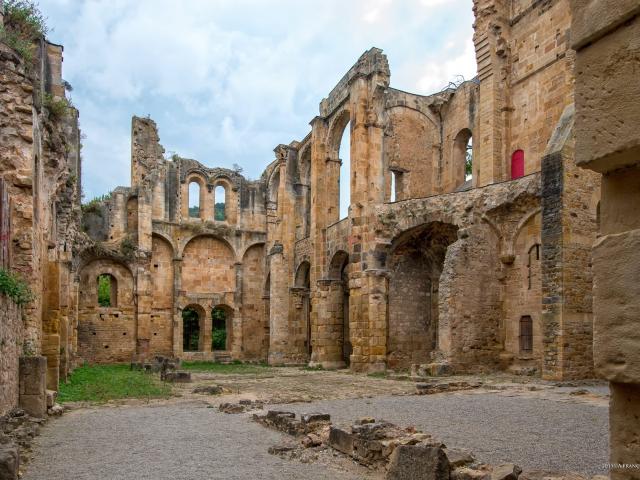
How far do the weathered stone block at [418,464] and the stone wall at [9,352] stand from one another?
191 inches

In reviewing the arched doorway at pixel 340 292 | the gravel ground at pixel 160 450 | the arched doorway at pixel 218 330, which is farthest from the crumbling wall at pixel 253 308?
the gravel ground at pixel 160 450

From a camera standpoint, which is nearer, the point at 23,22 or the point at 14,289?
the point at 14,289

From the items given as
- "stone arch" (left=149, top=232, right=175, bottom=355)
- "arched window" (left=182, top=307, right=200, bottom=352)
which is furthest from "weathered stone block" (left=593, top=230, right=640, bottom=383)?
"arched window" (left=182, top=307, right=200, bottom=352)

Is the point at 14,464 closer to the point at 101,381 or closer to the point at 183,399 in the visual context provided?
the point at 183,399

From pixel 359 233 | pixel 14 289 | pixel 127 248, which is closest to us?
pixel 14 289

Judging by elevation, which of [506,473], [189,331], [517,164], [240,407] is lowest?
[189,331]

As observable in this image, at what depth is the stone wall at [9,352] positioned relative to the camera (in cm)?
701

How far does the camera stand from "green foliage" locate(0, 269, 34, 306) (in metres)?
7.25

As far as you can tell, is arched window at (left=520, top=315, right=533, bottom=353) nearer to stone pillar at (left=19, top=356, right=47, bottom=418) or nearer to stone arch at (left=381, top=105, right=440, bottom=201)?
stone arch at (left=381, top=105, right=440, bottom=201)

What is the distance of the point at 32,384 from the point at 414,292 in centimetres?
1352

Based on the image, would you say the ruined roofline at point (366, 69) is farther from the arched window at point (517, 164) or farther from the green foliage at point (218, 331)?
the green foliage at point (218, 331)

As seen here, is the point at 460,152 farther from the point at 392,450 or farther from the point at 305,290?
the point at 392,450

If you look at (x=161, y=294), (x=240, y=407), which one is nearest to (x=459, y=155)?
(x=161, y=294)

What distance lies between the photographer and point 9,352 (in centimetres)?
754
